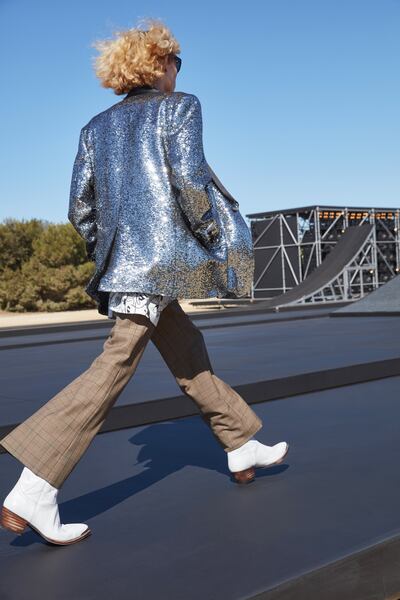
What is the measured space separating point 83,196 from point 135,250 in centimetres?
32

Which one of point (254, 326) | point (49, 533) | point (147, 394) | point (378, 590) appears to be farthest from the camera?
point (254, 326)

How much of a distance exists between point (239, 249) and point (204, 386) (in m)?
0.53

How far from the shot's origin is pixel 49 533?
2311 mm

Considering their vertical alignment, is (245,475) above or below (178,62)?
below

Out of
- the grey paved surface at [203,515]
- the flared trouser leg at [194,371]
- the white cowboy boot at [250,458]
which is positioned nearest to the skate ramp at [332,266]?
the grey paved surface at [203,515]

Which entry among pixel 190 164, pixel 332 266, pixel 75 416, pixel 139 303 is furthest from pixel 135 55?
pixel 332 266

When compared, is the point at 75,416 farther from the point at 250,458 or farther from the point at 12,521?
the point at 250,458

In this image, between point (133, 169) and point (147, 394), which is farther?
point (147, 394)

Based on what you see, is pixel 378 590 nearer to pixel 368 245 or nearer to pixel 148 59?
pixel 148 59

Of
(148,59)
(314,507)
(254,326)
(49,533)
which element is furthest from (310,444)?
(254,326)

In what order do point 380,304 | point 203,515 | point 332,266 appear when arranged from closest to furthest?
point 203,515 < point 380,304 < point 332,266

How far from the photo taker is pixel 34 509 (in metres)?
2.28

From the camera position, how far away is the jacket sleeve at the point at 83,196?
2.68 metres

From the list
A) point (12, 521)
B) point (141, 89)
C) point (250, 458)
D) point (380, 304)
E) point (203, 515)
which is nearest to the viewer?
point (12, 521)
